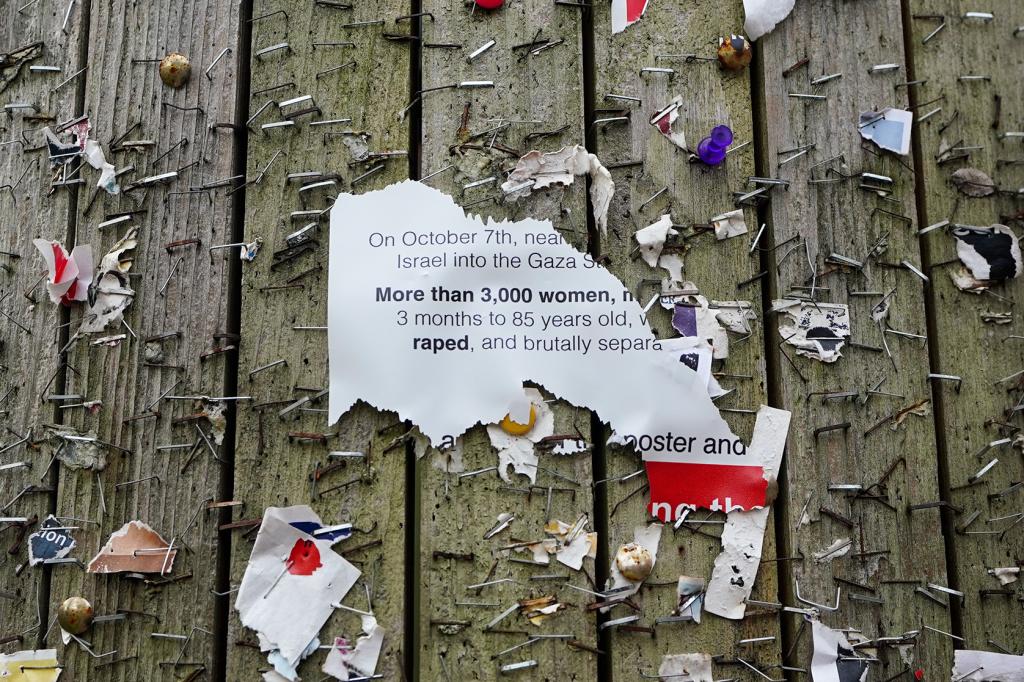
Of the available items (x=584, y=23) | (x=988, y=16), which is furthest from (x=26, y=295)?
(x=988, y=16)

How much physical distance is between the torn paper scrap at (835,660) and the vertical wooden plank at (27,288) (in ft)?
4.80

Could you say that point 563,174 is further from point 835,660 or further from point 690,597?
point 835,660

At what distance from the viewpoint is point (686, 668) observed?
131 cm

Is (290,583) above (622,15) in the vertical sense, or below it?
below

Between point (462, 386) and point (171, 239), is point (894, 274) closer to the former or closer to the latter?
point (462, 386)

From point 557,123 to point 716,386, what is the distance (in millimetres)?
608

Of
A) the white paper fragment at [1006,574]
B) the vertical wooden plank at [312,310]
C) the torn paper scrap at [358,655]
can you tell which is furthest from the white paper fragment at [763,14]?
the torn paper scrap at [358,655]

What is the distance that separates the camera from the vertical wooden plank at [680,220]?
1323mm

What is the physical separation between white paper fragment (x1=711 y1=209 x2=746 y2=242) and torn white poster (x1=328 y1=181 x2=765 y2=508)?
0.22m

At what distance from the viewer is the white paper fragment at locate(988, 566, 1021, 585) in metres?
1.36

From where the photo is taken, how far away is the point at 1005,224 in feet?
4.75

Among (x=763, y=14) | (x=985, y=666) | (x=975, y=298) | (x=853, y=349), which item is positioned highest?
(x=763, y=14)

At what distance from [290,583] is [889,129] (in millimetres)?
→ 1485

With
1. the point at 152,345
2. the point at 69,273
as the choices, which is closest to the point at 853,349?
the point at 152,345
